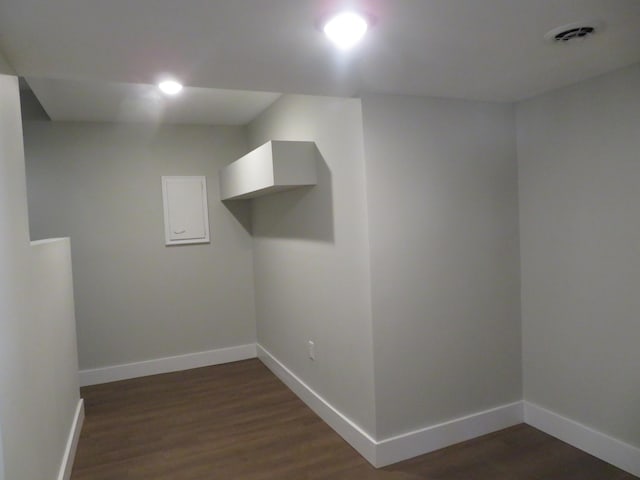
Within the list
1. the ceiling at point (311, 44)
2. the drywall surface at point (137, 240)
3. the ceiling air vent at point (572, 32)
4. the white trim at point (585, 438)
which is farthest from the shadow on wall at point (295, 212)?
the white trim at point (585, 438)

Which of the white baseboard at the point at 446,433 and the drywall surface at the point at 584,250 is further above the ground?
the drywall surface at the point at 584,250

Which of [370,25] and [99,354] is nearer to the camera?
[370,25]

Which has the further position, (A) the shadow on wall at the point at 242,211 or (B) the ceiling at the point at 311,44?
(A) the shadow on wall at the point at 242,211

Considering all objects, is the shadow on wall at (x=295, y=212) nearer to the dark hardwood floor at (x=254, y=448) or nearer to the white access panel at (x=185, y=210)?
the white access panel at (x=185, y=210)

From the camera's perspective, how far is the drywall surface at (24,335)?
4.97 feet

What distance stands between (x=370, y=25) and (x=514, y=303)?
2.13 metres

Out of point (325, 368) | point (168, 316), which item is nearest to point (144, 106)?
point (168, 316)

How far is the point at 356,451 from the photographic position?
2.71 metres

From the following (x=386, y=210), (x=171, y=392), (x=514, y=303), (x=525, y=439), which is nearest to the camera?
(x=386, y=210)

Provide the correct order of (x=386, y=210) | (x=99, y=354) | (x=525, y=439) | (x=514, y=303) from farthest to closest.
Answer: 1. (x=99, y=354)
2. (x=514, y=303)
3. (x=525, y=439)
4. (x=386, y=210)

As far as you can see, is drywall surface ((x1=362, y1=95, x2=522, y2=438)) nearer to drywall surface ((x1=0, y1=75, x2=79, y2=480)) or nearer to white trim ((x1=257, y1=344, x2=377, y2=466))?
white trim ((x1=257, y1=344, x2=377, y2=466))

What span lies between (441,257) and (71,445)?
255 cm

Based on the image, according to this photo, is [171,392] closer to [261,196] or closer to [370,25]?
[261,196]

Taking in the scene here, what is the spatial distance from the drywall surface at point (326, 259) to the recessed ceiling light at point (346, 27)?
846mm
